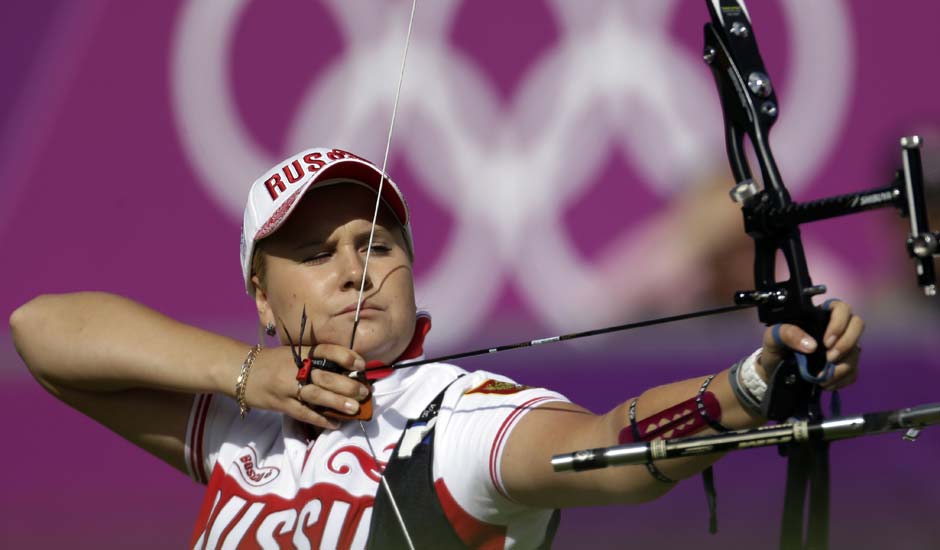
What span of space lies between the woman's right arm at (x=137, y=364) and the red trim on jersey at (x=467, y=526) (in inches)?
8.4

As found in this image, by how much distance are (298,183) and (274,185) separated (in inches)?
1.9

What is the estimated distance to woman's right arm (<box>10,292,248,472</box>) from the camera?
70.6 inches

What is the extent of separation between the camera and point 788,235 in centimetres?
132

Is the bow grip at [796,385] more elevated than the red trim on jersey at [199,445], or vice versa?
the bow grip at [796,385]

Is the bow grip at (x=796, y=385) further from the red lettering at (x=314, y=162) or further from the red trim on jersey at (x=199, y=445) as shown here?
the red trim on jersey at (x=199, y=445)

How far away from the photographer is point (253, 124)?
12.2ft

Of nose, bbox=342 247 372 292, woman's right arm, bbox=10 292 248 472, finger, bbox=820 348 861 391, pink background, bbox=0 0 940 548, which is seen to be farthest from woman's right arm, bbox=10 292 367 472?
pink background, bbox=0 0 940 548

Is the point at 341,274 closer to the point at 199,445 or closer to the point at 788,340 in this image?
the point at 199,445

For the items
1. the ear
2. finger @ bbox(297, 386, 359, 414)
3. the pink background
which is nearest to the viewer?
finger @ bbox(297, 386, 359, 414)

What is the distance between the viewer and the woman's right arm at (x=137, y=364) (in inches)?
68.2

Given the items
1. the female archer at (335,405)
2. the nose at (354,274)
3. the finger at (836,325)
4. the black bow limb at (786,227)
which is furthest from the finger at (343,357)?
the finger at (836,325)

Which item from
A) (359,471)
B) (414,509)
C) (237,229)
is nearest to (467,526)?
(414,509)

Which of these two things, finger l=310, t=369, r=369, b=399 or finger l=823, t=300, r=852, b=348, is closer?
finger l=823, t=300, r=852, b=348

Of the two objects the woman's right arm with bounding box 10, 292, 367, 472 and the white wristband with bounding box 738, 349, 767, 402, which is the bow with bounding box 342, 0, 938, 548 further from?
the woman's right arm with bounding box 10, 292, 367, 472
